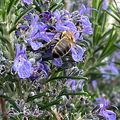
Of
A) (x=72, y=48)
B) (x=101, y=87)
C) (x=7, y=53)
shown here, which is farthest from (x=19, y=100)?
(x=101, y=87)

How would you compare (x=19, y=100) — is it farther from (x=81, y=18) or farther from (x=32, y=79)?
(x=81, y=18)

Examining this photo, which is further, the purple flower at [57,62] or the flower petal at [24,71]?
the purple flower at [57,62]

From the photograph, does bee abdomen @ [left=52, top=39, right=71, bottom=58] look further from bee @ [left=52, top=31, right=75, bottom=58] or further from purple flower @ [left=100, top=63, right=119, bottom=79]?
purple flower @ [left=100, top=63, right=119, bottom=79]

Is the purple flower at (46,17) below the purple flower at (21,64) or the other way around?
the other way around

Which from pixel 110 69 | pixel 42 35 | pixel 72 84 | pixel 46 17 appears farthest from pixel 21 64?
pixel 110 69

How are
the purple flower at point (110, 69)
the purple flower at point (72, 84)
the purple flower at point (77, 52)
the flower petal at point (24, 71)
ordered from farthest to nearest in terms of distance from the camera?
1. the purple flower at point (110, 69)
2. the purple flower at point (72, 84)
3. the purple flower at point (77, 52)
4. the flower petal at point (24, 71)

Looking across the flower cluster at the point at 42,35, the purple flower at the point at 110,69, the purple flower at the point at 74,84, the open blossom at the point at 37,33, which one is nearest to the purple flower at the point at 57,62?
the flower cluster at the point at 42,35

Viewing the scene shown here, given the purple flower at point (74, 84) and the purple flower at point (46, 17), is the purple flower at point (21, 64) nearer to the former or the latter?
the purple flower at point (46, 17)
